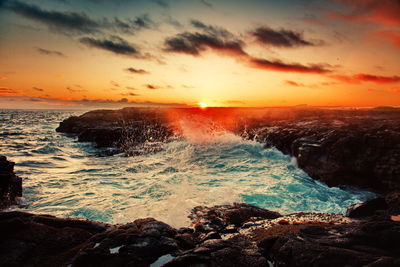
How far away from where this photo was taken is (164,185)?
1908 cm

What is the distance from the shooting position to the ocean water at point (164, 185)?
14250 millimetres

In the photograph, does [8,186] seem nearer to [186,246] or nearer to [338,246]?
[186,246]

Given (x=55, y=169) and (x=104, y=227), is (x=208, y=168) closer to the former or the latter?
(x=55, y=169)

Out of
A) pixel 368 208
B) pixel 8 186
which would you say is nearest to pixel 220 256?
pixel 368 208

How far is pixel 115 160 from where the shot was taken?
94.5 feet

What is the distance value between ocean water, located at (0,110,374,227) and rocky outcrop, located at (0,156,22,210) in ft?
2.31

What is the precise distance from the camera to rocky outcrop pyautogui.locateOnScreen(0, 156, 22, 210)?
13533mm

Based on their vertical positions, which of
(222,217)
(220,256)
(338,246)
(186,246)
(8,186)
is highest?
(338,246)

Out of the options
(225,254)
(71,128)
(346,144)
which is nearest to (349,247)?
(225,254)

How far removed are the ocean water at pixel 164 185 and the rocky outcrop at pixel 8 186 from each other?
2.31 feet

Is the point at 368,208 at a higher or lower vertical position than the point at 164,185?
higher

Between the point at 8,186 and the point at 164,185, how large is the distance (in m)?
9.89

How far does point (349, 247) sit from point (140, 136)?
44.3 metres

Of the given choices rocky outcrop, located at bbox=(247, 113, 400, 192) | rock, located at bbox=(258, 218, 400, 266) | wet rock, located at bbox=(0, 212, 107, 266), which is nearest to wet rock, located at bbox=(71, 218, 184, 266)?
wet rock, located at bbox=(0, 212, 107, 266)
